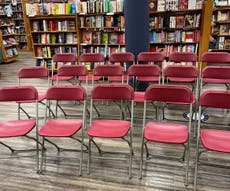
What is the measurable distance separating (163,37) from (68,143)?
385 centimetres

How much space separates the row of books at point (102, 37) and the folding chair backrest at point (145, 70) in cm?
257

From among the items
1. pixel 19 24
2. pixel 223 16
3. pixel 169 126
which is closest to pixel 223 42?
pixel 223 16

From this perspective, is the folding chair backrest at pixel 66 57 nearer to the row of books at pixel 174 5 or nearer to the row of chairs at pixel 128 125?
the row of chairs at pixel 128 125

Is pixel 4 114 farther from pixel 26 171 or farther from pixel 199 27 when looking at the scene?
pixel 199 27

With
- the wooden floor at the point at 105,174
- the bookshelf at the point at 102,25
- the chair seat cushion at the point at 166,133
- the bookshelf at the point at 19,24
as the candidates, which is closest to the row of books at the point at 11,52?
the bookshelf at the point at 19,24

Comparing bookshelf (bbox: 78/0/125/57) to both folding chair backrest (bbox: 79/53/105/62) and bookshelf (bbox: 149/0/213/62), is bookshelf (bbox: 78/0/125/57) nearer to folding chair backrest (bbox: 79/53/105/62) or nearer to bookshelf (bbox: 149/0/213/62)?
bookshelf (bbox: 149/0/213/62)

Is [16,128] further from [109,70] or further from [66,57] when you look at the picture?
[66,57]

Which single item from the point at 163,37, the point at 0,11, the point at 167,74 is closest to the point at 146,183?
the point at 167,74

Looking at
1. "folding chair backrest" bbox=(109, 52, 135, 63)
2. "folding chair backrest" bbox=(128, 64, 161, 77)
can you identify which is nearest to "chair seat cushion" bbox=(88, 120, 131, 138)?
"folding chair backrest" bbox=(128, 64, 161, 77)

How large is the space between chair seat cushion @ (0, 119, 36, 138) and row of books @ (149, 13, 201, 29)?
421 cm

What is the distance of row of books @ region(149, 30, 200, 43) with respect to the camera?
6.01 meters

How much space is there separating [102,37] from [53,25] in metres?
1.51

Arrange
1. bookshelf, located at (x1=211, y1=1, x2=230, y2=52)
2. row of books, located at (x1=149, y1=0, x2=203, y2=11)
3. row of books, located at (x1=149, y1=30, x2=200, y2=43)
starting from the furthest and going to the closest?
bookshelf, located at (x1=211, y1=1, x2=230, y2=52), row of books, located at (x1=149, y1=30, x2=200, y2=43), row of books, located at (x1=149, y1=0, x2=203, y2=11)

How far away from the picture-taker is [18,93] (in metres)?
3.23
